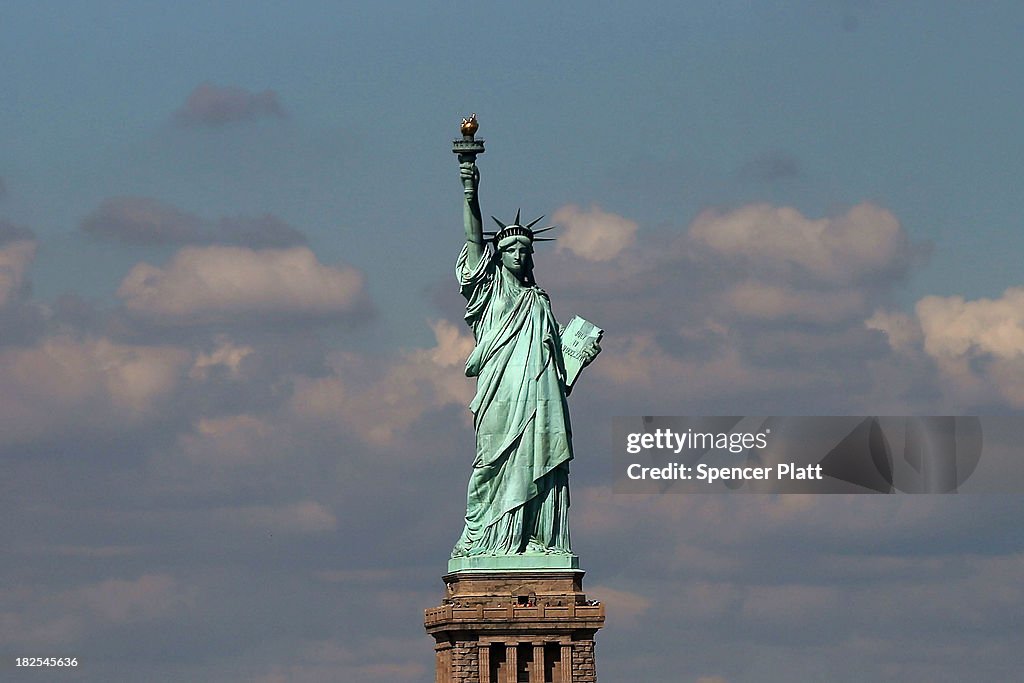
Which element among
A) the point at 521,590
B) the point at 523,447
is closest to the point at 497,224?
the point at 523,447

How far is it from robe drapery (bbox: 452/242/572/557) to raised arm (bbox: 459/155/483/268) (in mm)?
237

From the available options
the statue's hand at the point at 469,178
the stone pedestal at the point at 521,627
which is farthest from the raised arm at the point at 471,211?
the stone pedestal at the point at 521,627

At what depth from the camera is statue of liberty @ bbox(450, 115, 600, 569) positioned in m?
51.3

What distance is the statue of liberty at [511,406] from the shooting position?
51.3m

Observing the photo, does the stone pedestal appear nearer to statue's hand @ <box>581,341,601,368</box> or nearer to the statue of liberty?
the statue of liberty

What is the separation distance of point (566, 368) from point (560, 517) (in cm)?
438

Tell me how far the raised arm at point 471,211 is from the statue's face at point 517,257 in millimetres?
802

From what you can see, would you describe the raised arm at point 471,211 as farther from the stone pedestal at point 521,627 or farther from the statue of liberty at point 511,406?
the stone pedestal at point 521,627

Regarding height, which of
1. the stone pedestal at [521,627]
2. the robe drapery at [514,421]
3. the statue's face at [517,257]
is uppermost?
the statue's face at [517,257]

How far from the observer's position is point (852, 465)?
49812mm

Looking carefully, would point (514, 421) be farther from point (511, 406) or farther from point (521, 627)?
point (521, 627)

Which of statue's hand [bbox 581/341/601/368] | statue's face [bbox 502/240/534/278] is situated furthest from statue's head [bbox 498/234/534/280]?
statue's hand [bbox 581/341/601/368]

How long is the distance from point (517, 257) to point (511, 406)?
4309 millimetres

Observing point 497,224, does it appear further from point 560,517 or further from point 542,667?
point 542,667
